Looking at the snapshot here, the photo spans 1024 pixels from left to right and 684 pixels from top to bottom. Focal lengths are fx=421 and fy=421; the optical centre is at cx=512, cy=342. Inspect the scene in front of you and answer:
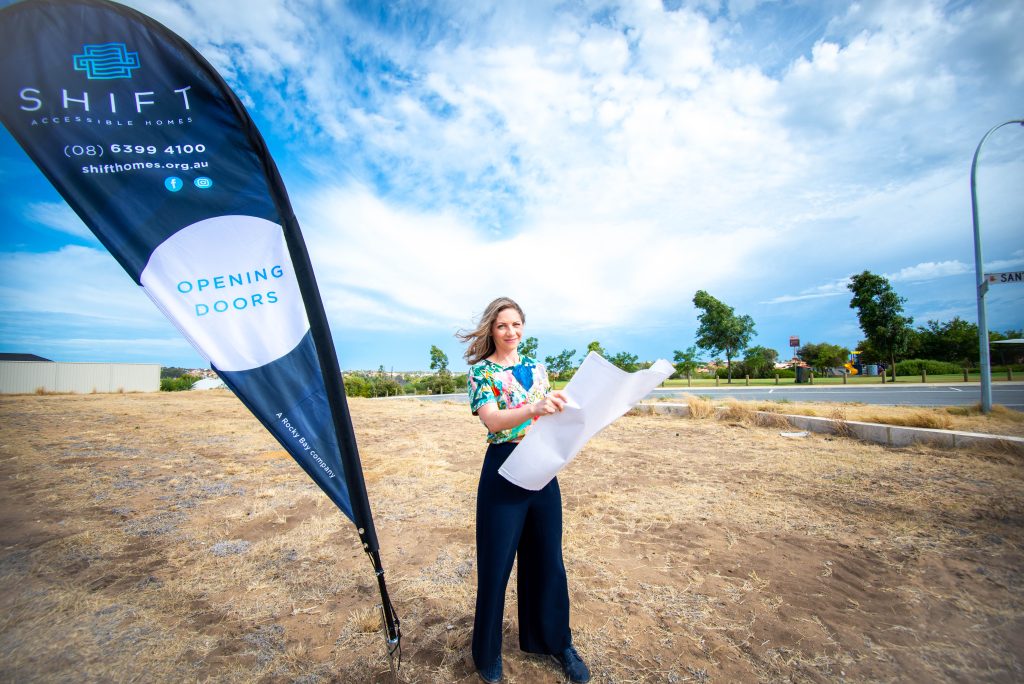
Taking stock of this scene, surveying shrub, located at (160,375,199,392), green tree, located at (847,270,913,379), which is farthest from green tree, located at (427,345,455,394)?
green tree, located at (847,270,913,379)

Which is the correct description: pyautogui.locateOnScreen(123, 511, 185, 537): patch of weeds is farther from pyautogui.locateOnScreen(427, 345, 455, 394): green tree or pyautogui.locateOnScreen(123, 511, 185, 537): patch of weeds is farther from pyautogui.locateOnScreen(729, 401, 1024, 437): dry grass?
pyautogui.locateOnScreen(427, 345, 455, 394): green tree

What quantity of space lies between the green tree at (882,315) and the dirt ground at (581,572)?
26.5 metres

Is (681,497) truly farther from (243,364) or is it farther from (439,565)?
(243,364)

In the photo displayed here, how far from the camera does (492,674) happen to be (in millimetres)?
2158

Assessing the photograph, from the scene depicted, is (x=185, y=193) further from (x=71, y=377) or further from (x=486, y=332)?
(x=71, y=377)

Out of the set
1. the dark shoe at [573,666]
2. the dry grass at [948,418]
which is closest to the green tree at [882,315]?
the dry grass at [948,418]

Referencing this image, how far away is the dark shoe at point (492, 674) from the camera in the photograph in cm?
215

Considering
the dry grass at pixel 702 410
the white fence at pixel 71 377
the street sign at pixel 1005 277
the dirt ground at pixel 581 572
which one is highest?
the street sign at pixel 1005 277

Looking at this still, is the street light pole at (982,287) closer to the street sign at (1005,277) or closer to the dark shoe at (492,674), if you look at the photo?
the street sign at (1005,277)

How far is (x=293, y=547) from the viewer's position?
153 inches

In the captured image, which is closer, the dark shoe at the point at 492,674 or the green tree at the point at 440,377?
the dark shoe at the point at 492,674

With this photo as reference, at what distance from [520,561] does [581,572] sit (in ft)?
4.44

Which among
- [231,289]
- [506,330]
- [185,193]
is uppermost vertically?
[185,193]

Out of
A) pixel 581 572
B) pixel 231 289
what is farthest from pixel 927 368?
pixel 231 289
